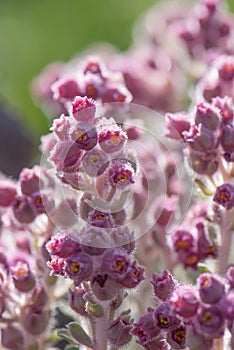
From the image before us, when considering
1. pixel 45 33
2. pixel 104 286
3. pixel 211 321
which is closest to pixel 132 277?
pixel 104 286

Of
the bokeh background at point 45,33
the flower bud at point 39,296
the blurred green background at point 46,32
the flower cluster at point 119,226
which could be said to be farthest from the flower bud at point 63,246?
the blurred green background at point 46,32

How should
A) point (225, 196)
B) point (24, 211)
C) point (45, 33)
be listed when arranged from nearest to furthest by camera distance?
point (225, 196) → point (24, 211) → point (45, 33)

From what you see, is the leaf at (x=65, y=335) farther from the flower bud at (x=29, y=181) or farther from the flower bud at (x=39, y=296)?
the flower bud at (x=29, y=181)

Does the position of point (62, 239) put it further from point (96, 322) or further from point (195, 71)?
point (195, 71)

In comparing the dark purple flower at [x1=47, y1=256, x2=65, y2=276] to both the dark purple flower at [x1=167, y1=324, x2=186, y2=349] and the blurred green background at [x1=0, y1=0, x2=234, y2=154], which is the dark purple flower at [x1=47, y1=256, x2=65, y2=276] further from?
the blurred green background at [x1=0, y1=0, x2=234, y2=154]

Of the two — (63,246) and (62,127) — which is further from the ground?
(62,127)

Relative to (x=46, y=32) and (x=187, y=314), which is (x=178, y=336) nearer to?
(x=187, y=314)

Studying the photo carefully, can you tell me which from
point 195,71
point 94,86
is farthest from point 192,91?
point 94,86
